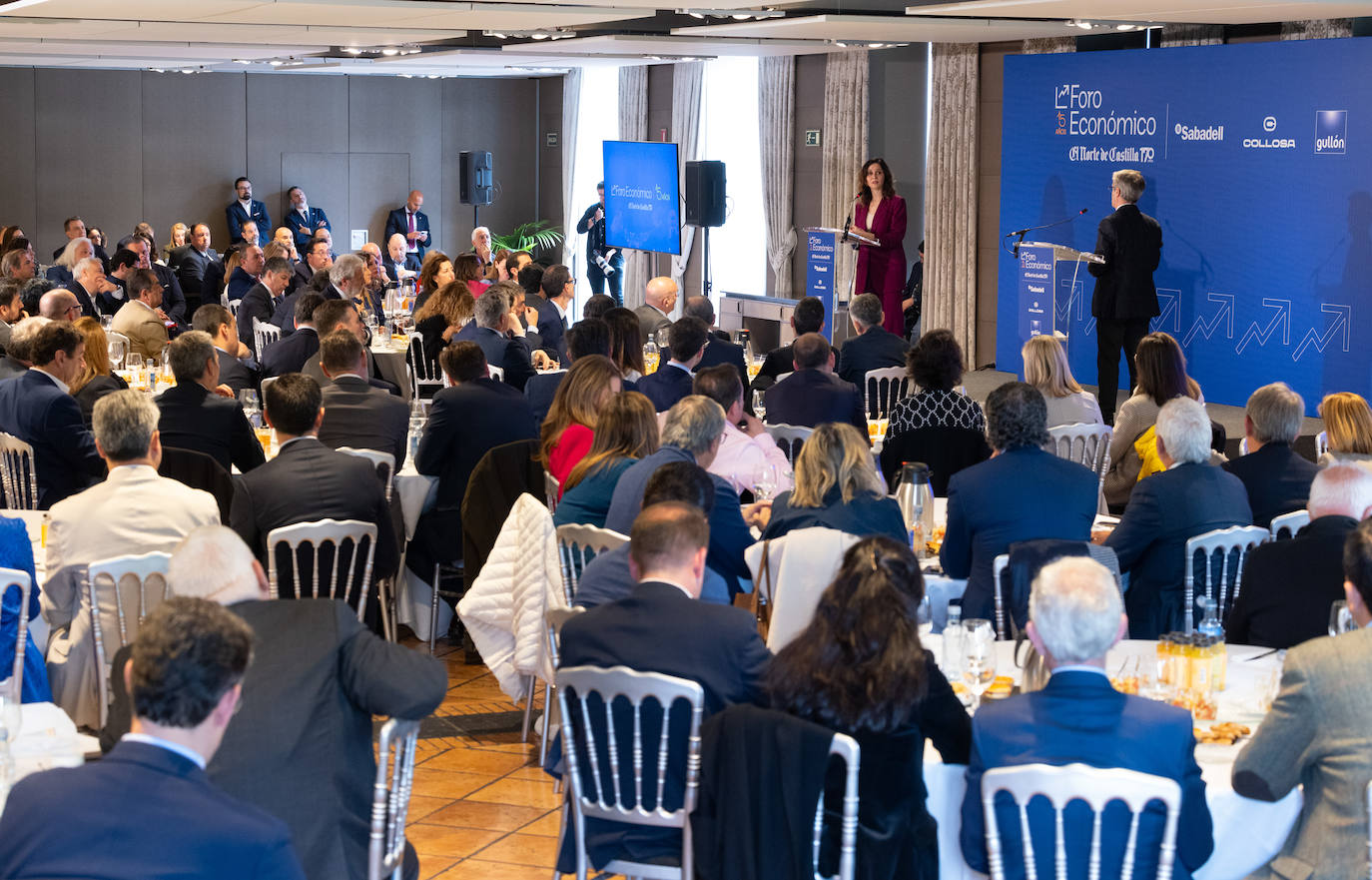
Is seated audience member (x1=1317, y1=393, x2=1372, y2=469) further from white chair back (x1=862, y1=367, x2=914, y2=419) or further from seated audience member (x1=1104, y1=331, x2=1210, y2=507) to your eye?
white chair back (x1=862, y1=367, x2=914, y2=419)

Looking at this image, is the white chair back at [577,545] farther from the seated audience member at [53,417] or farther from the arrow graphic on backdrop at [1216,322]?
the arrow graphic on backdrop at [1216,322]

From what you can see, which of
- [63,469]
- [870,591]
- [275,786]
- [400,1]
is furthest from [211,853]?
[400,1]

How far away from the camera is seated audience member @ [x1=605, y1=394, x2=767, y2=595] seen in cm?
491

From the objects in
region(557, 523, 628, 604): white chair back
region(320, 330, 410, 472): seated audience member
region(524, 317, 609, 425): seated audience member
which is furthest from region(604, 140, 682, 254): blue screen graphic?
region(557, 523, 628, 604): white chair back

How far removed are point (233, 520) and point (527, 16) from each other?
6.58m

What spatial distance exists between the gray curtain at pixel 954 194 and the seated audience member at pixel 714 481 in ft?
29.7

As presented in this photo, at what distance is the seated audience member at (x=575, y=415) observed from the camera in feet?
19.3

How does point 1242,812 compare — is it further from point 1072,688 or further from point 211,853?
point 211,853

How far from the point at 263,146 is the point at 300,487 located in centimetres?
1679

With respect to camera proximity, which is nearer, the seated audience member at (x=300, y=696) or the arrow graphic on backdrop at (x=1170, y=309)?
the seated audience member at (x=300, y=696)

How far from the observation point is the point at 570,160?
2086 cm

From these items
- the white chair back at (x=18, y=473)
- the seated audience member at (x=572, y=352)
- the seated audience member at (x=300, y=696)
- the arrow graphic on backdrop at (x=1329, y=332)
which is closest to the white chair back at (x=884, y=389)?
the seated audience member at (x=572, y=352)

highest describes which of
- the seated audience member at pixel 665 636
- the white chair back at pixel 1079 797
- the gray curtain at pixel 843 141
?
the gray curtain at pixel 843 141

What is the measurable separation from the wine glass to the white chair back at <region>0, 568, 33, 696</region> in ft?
7.85
